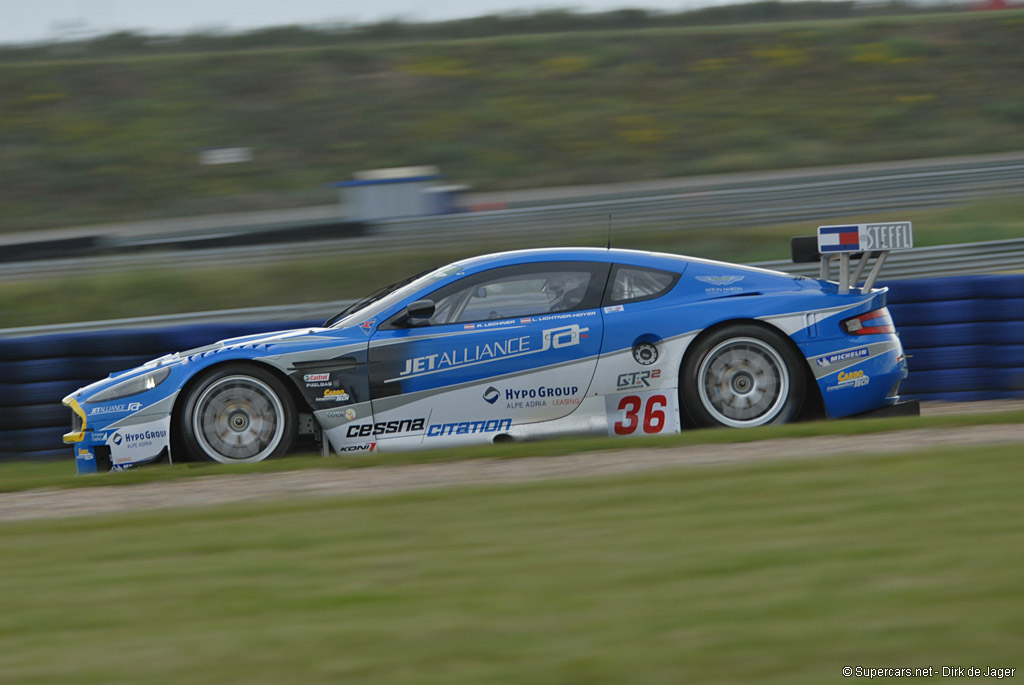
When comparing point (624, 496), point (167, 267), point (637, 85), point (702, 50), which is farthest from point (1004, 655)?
point (702, 50)

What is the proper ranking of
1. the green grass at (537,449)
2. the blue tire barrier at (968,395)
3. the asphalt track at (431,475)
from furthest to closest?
the blue tire barrier at (968,395) → the green grass at (537,449) → the asphalt track at (431,475)

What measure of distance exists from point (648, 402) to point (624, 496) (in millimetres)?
2023

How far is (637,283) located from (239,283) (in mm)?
10156

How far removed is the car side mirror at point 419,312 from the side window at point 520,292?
6cm

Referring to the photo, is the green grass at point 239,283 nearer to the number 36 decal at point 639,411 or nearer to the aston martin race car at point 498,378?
the aston martin race car at point 498,378

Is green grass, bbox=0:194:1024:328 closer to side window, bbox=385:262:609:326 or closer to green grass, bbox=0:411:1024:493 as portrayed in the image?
side window, bbox=385:262:609:326

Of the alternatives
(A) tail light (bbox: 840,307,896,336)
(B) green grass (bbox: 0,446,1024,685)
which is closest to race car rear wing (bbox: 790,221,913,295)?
(A) tail light (bbox: 840,307,896,336)

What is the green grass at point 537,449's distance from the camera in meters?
6.14

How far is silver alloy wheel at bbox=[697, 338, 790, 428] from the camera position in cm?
689

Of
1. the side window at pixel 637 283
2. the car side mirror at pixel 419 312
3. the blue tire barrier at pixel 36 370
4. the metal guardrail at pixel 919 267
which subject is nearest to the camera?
the car side mirror at pixel 419 312

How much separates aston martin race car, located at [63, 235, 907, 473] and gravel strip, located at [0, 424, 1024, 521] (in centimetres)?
74

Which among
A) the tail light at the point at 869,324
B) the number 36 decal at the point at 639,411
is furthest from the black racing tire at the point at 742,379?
the tail light at the point at 869,324

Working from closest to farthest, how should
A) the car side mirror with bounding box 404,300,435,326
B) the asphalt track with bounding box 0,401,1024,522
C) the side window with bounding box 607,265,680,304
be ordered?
the asphalt track with bounding box 0,401,1024,522 → the car side mirror with bounding box 404,300,435,326 → the side window with bounding box 607,265,680,304

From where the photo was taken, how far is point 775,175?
25734mm
